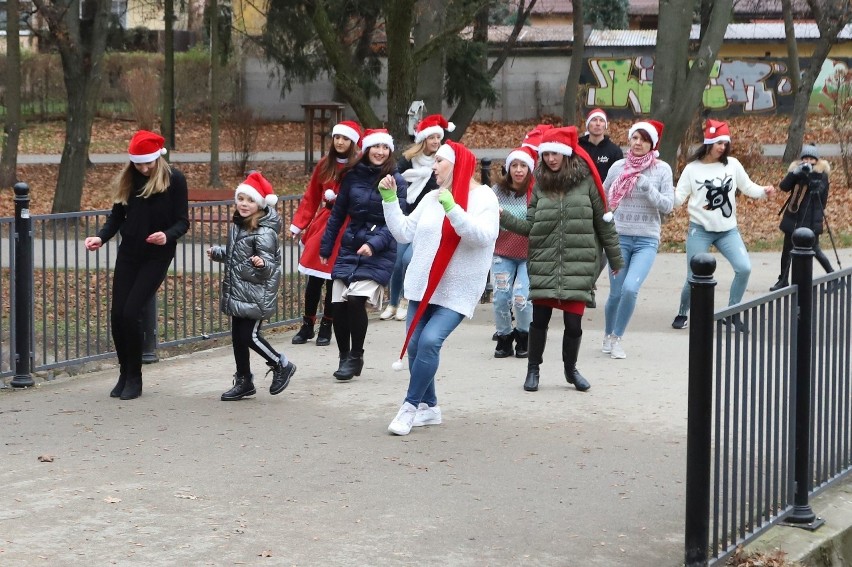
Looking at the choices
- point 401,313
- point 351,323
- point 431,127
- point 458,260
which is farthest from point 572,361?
point 401,313

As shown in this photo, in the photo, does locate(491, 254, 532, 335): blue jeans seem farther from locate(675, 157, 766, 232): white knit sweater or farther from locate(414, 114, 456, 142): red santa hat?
locate(675, 157, 766, 232): white knit sweater

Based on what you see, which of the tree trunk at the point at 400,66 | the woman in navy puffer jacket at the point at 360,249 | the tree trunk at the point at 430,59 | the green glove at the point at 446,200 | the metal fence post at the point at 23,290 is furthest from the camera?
the tree trunk at the point at 430,59

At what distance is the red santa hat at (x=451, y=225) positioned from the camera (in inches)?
290

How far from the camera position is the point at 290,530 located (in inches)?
226

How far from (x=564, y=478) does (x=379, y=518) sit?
3.90 feet

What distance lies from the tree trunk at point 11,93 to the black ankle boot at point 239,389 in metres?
15.4

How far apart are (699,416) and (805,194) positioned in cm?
862

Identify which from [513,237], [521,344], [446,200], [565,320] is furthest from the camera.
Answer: [521,344]

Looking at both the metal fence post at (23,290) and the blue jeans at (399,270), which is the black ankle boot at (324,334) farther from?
the metal fence post at (23,290)

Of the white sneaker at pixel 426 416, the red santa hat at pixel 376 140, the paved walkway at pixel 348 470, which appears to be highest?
the red santa hat at pixel 376 140

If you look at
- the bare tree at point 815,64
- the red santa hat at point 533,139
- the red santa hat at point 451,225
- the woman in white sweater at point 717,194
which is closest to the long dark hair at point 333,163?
the red santa hat at point 533,139

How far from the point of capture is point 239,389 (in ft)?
27.8

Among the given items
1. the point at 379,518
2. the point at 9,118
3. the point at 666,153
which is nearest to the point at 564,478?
the point at 379,518

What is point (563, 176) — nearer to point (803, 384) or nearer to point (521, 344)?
point (521, 344)
